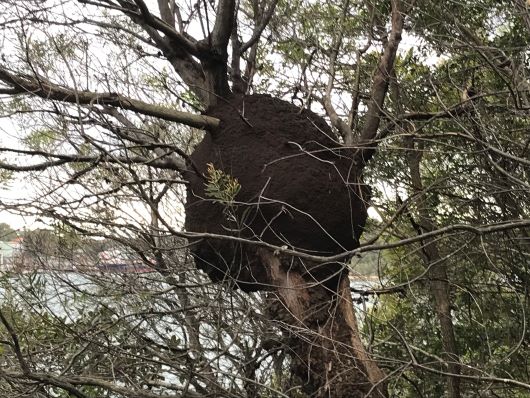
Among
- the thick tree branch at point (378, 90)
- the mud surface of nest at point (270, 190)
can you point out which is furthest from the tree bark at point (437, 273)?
the mud surface of nest at point (270, 190)

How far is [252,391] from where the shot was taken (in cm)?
429

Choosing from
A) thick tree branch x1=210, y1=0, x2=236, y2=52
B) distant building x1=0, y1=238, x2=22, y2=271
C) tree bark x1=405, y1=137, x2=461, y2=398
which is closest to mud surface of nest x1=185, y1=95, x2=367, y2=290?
thick tree branch x1=210, y1=0, x2=236, y2=52

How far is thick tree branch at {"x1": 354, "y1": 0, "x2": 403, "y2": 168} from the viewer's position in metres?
4.30

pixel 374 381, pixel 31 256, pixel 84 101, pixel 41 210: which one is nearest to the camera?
pixel 41 210

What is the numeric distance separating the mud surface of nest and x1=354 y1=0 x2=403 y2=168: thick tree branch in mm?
202

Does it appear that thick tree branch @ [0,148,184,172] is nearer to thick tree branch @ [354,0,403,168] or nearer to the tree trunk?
the tree trunk

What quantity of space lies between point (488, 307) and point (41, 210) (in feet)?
11.8

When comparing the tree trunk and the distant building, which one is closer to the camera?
the tree trunk

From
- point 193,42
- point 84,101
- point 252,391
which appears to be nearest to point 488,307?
point 252,391

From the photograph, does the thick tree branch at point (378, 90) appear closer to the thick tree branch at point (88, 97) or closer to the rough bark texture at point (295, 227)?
the rough bark texture at point (295, 227)

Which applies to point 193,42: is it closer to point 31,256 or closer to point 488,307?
point 31,256

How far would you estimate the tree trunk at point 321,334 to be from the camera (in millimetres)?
3680

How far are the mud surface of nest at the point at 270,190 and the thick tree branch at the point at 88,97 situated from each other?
0.17 m

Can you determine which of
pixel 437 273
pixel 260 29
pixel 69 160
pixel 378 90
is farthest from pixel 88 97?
pixel 437 273
